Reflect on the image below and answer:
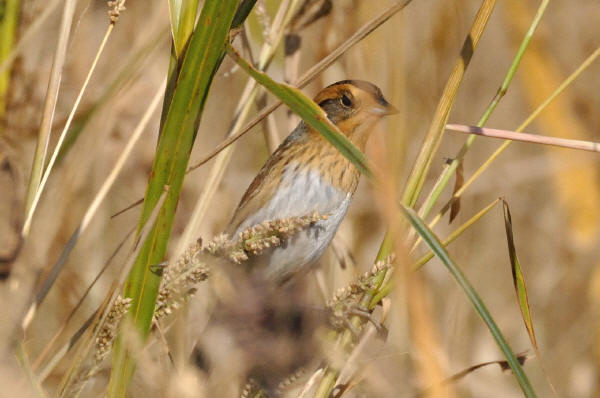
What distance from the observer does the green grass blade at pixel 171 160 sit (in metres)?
1.36

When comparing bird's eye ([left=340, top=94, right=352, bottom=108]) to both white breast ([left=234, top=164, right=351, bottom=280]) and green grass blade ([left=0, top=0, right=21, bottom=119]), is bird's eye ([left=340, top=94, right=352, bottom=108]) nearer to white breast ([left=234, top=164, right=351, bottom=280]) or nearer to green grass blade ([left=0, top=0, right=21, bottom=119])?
white breast ([left=234, top=164, right=351, bottom=280])

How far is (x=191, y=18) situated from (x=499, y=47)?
2301 millimetres

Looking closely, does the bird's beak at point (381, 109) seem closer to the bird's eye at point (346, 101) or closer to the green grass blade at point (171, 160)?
the bird's eye at point (346, 101)

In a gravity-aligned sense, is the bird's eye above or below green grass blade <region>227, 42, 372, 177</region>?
above

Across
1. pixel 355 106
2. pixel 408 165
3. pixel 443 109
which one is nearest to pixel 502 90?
pixel 443 109

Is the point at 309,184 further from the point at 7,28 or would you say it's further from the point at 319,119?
the point at 319,119

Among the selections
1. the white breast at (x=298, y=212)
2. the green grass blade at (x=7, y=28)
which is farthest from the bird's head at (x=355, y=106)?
the green grass blade at (x=7, y=28)

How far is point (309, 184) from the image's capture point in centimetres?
239

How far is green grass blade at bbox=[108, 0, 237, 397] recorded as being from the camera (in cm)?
136

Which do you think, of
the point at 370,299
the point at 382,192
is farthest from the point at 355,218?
A: the point at 382,192

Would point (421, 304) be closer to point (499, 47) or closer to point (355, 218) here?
point (355, 218)

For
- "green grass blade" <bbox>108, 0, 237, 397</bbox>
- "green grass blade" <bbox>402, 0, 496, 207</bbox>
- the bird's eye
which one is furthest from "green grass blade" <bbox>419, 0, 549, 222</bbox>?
the bird's eye

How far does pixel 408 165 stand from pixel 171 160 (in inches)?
76.4

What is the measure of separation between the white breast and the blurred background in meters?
0.22
